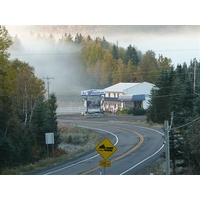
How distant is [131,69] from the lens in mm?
22219

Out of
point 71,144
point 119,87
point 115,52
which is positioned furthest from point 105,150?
point 115,52


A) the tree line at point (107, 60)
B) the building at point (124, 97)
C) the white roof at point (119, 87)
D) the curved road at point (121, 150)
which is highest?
the tree line at point (107, 60)

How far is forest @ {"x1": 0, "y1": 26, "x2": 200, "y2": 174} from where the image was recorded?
21438 mm

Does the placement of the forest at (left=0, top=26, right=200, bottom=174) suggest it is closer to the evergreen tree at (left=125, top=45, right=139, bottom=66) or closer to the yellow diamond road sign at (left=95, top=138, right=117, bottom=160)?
the evergreen tree at (left=125, top=45, right=139, bottom=66)

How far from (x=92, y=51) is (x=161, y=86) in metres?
2.96

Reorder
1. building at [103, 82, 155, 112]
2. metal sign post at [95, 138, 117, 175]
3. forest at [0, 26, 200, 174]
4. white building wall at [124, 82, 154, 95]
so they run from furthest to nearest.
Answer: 1. white building wall at [124, 82, 154, 95]
2. building at [103, 82, 155, 112]
3. forest at [0, 26, 200, 174]
4. metal sign post at [95, 138, 117, 175]

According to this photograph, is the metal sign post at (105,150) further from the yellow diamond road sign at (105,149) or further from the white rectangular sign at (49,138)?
the white rectangular sign at (49,138)

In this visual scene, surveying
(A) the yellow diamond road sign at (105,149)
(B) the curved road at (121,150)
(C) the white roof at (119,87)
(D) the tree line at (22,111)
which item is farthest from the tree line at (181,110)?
(D) the tree line at (22,111)

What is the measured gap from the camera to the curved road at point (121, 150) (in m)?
20.6

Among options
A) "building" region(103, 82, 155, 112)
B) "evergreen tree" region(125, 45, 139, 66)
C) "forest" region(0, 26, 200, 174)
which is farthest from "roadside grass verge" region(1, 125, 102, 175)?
"evergreen tree" region(125, 45, 139, 66)

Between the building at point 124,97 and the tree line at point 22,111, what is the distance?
205 centimetres

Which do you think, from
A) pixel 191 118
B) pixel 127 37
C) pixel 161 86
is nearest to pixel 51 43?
pixel 127 37

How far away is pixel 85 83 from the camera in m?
21.7

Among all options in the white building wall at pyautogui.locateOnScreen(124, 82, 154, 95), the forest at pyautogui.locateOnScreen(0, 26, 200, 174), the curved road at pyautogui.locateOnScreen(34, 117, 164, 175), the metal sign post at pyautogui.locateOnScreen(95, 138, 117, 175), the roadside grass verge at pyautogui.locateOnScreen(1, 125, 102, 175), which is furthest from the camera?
the white building wall at pyautogui.locateOnScreen(124, 82, 154, 95)
